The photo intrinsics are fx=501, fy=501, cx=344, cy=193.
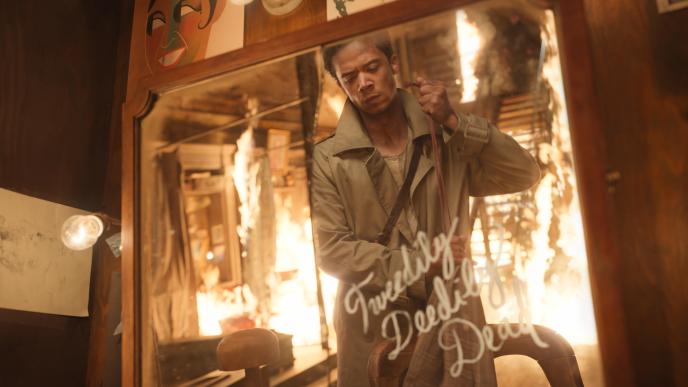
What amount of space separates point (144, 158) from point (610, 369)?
4.41 feet

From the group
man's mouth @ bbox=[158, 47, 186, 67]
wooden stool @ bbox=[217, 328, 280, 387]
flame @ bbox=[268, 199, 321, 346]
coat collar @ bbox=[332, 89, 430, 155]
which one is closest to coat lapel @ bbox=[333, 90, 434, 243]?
coat collar @ bbox=[332, 89, 430, 155]

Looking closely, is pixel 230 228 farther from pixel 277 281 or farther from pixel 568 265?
pixel 568 265

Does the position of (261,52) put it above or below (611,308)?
above

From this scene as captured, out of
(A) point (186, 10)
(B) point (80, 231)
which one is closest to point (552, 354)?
(B) point (80, 231)

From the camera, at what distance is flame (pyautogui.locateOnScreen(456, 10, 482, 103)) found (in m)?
1.15

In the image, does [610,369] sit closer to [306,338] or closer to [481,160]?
[481,160]

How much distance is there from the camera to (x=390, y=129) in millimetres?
1214

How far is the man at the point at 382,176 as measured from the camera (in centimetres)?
112

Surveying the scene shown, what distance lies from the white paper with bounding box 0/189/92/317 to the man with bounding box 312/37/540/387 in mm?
995

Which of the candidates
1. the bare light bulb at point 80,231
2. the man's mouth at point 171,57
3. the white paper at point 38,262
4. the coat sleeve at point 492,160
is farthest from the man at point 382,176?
the white paper at point 38,262

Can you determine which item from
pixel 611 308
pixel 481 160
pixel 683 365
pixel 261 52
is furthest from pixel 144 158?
pixel 683 365

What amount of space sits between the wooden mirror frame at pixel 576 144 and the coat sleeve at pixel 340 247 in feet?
1.16

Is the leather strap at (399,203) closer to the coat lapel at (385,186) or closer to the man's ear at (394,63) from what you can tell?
the coat lapel at (385,186)

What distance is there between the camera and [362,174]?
1.22m
